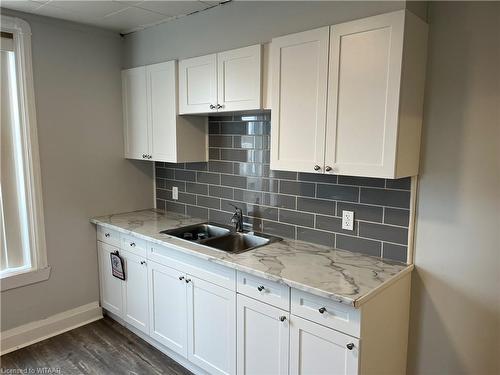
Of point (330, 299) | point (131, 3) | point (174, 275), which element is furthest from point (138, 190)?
point (330, 299)

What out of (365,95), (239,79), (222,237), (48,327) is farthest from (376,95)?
(48,327)

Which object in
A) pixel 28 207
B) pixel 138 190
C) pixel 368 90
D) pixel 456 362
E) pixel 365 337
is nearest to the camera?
pixel 365 337

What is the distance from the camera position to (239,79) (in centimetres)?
230

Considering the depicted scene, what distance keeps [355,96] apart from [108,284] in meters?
2.51

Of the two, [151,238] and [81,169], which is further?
[81,169]

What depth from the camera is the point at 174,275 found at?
246 centimetres

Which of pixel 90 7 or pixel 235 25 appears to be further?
pixel 90 7

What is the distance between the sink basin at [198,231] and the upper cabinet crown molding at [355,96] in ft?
3.21

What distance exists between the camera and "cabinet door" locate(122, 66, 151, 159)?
3004mm

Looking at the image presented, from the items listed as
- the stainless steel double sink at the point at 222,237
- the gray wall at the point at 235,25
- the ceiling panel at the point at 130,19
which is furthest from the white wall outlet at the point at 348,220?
the ceiling panel at the point at 130,19

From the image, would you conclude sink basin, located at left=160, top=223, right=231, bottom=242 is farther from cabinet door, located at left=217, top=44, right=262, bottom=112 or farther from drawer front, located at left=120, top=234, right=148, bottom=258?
cabinet door, located at left=217, top=44, right=262, bottom=112

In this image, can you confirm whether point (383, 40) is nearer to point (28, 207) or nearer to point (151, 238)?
point (151, 238)

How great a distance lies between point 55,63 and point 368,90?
2365 millimetres

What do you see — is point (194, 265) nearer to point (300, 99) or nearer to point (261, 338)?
point (261, 338)
